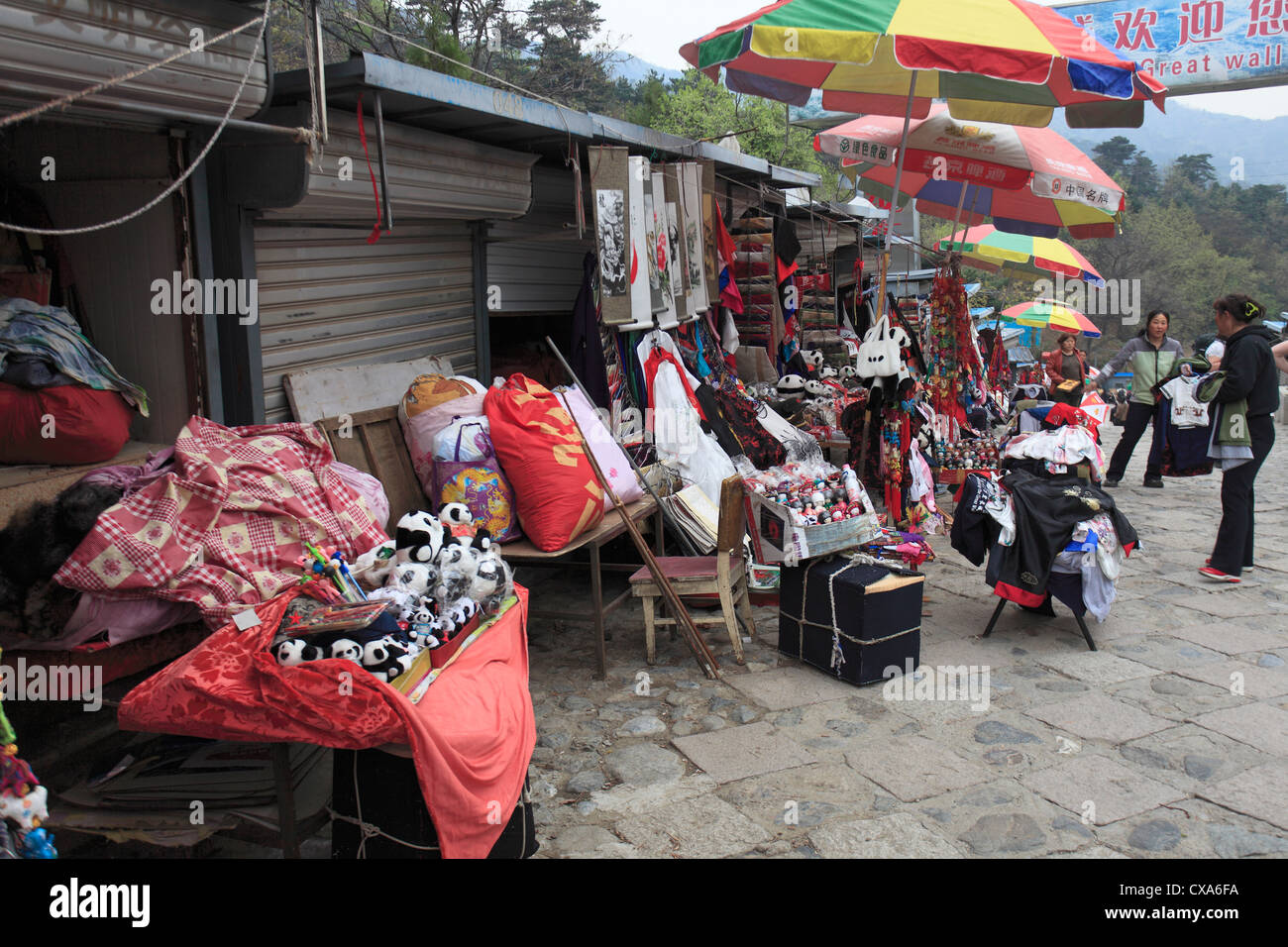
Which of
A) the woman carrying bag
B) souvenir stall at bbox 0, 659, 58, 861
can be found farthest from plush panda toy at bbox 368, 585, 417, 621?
the woman carrying bag

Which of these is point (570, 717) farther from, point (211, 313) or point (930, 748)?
point (211, 313)

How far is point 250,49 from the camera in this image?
12.6 feet

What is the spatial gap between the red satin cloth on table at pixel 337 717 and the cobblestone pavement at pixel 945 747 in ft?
2.56

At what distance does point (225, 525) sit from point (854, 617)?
3.25 meters

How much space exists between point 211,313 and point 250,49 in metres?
1.36

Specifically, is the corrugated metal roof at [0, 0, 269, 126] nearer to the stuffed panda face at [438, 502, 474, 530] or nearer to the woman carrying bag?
the stuffed panda face at [438, 502, 474, 530]

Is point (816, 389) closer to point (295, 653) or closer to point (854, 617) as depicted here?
point (854, 617)

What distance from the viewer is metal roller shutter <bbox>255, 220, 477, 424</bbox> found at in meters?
5.20

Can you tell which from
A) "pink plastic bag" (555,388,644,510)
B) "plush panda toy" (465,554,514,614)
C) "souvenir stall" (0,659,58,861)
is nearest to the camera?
"souvenir stall" (0,659,58,861)

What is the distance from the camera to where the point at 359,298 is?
5918 millimetres

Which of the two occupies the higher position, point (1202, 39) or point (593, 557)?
point (1202, 39)
